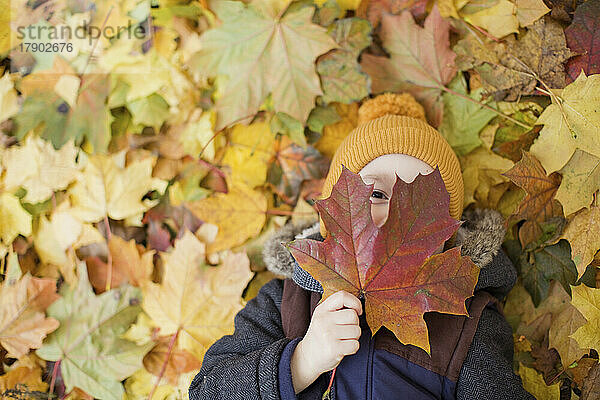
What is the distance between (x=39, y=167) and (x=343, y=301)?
97 cm

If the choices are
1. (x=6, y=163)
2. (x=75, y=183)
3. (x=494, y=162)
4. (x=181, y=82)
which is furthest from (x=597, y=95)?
(x=6, y=163)

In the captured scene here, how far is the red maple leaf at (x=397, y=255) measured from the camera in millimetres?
853

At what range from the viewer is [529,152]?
43.5 inches

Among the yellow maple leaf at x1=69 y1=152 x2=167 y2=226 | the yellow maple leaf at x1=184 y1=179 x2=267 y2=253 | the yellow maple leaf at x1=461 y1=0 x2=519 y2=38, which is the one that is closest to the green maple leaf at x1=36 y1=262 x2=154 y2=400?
the yellow maple leaf at x1=69 y1=152 x2=167 y2=226

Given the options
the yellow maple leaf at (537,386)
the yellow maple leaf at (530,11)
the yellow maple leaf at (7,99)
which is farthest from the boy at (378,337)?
the yellow maple leaf at (7,99)

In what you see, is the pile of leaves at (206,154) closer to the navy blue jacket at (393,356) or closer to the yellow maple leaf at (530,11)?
the yellow maple leaf at (530,11)

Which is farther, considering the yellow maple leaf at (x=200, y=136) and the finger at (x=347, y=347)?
the yellow maple leaf at (x=200, y=136)

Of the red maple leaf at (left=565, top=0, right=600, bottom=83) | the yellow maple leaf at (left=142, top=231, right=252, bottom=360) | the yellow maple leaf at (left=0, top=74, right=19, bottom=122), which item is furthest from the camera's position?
the yellow maple leaf at (left=0, top=74, right=19, bottom=122)

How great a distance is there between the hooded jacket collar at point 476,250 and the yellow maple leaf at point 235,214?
13 cm

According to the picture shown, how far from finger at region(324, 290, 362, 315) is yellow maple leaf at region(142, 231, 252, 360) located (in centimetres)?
44

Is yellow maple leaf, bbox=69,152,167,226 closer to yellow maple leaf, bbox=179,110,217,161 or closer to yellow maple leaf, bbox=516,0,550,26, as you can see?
yellow maple leaf, bbox=179,110,217,161

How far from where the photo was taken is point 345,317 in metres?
0.90

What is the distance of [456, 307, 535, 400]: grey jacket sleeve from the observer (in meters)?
1.00

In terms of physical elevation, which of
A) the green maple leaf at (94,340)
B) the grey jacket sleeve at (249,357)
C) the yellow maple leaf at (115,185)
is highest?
the yellow maple leaf at (115,185)
